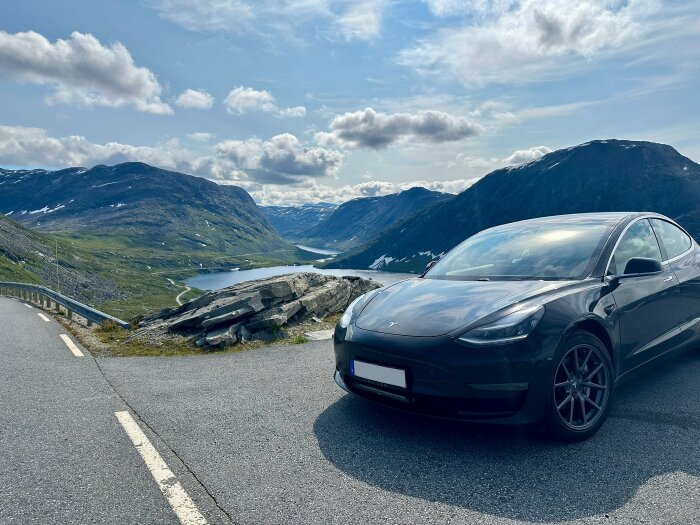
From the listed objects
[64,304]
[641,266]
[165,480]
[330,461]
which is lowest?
[330,461]

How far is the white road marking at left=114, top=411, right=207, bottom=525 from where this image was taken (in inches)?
108

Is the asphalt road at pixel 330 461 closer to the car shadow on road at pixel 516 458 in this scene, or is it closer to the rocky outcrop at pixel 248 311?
the car shadow on road at pixel 516 458

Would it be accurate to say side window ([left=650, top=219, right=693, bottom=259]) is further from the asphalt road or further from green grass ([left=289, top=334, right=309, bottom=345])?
green grass ([left=289, top=334, right=309, bottom=345])

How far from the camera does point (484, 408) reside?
3408 mm

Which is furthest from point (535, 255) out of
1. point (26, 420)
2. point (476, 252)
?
point (26, 420)

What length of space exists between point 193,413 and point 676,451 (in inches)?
170

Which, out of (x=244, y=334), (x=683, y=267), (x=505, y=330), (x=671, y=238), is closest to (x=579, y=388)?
(x=505, y=330)

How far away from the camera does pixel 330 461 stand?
3.47 m

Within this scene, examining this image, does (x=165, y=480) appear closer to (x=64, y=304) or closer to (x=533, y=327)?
(x=533, y=327)

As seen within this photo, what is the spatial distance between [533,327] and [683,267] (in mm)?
3109

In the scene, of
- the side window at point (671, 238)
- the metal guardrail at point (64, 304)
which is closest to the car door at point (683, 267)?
the side window at point (671, 238)

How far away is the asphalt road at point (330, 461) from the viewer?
2.80 meters

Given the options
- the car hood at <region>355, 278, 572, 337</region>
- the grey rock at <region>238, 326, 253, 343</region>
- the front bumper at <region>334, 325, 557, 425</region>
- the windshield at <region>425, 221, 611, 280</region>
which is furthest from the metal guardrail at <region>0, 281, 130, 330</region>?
the front bumper at <region>334, 325, 557, 425</region>

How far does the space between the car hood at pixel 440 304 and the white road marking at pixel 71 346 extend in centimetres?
614
